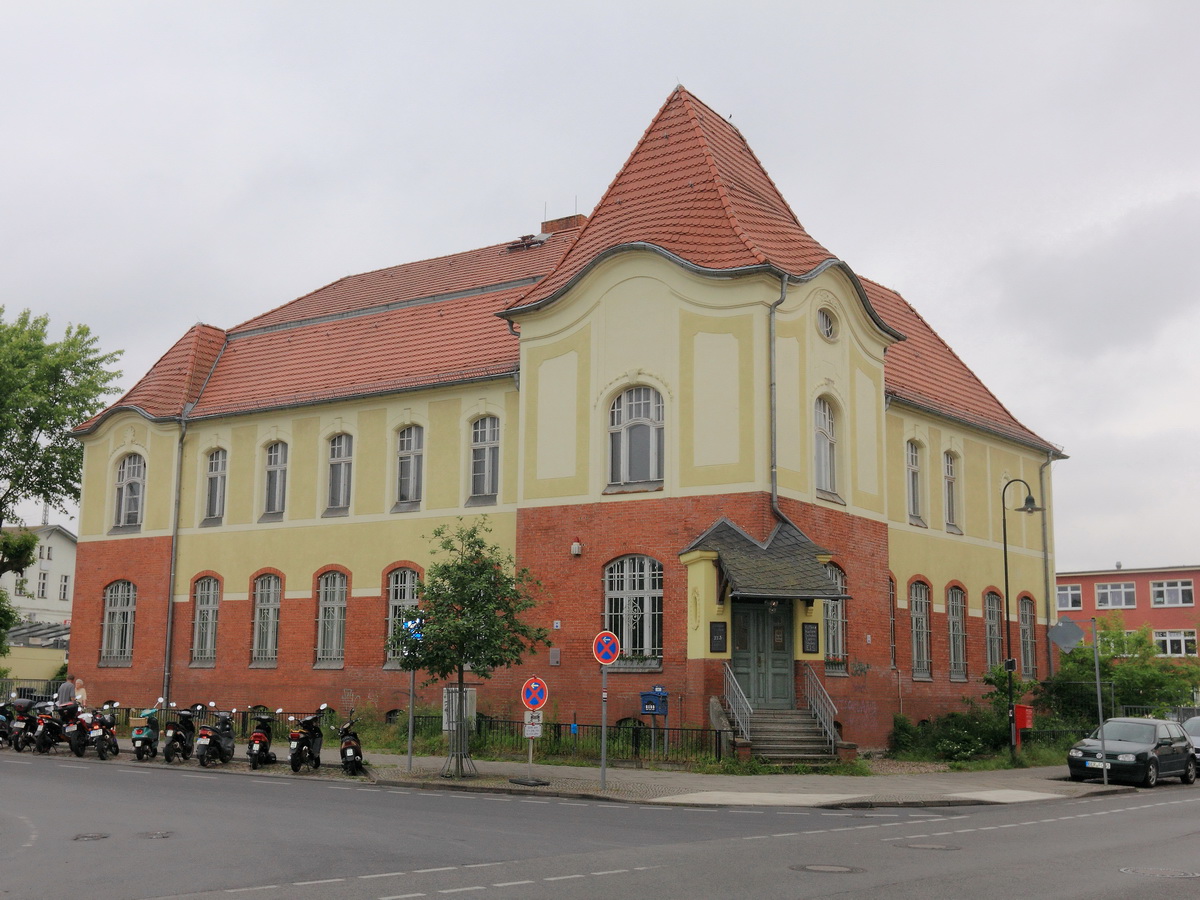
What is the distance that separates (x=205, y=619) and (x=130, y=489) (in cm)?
495

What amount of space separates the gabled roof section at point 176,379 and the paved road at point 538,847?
17.8 metres

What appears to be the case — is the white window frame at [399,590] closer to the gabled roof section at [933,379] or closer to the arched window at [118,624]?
the arched window at [118,624]

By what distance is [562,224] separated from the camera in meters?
37.8

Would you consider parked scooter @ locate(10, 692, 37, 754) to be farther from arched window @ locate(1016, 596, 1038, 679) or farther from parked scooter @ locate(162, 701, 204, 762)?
arched window @ locate(1016, 596, 1038, 679)

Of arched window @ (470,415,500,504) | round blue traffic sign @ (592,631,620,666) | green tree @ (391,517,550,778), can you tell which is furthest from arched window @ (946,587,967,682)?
round blue traffic sign @ (592,631,620,666)

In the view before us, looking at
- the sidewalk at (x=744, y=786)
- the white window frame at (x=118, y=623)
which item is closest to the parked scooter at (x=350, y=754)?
the sidewalk at (x=744, y=786)

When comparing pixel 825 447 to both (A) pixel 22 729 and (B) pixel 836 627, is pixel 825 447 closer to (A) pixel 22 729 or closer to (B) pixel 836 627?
(B) pixel 836 627

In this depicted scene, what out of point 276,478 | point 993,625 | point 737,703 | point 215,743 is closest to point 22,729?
point 215,743

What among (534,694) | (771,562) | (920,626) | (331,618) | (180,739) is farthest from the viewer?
(920,626)

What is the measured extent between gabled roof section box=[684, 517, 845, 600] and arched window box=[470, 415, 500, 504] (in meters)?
6.76

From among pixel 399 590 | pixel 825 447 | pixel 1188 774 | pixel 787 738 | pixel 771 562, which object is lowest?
pixel 1188 774

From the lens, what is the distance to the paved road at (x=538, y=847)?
10.9m

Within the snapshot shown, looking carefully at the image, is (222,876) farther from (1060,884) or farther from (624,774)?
(624,774)

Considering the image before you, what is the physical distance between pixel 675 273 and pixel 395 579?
10551mm
